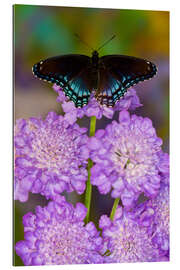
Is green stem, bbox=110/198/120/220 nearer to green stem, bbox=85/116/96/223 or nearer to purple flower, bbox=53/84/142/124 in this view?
green stem, bbox=85/116/96/223

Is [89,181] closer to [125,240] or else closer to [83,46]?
[125,240]

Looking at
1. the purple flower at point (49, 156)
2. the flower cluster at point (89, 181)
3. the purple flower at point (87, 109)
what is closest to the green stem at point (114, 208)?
the flower cluster at point (89, 181)

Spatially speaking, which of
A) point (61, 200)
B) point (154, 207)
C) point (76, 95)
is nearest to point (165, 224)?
point (154, 207)

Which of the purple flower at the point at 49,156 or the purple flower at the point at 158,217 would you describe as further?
the purple flower at the point at 158,217

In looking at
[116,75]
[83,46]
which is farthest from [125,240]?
[83,46]

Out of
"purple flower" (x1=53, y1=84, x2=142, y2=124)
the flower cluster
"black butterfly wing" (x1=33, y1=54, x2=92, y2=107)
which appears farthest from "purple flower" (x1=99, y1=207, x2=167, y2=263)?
"black butterfly wing" (x1=33, y1=54, x2=92, y2=107)

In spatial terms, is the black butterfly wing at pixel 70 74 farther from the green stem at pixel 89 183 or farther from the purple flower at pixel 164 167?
the purple flower at pixel 164 167

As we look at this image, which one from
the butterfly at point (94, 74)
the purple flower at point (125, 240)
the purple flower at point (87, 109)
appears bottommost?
the purple flower at point (125, 240)
